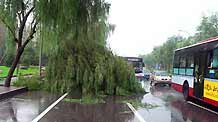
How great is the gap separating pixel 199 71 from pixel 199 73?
3.8 inches

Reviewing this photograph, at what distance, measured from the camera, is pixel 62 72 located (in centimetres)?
2333

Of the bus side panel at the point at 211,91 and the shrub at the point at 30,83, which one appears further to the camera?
the shrub at the point at 30,83

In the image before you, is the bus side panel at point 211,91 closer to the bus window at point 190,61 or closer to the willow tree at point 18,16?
the bus window at point 190,61

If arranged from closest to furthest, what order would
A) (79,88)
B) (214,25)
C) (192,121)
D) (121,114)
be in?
1. (192,121)
2. (121,114)
3. (79,88)
4. (214,25)

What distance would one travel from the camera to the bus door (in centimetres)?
1709

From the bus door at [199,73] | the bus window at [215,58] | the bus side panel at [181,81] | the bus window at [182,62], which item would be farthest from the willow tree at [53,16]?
the bus window at [215,58]

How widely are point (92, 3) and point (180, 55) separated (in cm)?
642

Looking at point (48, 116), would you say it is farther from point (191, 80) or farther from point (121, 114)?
point (191, 80)

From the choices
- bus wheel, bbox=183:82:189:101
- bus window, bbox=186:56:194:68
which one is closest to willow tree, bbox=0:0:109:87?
bus window, bbox=186:56:194:68

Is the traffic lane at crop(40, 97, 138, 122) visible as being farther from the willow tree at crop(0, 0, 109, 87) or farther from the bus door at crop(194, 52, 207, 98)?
the willow tree at crop(0, 0, 109, 87)

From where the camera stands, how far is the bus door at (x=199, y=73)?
1709 cm

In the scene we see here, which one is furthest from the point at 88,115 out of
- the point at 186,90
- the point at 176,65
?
the point at 176,65

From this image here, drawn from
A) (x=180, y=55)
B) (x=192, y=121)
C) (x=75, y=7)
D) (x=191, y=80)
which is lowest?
(x=192, y=121)

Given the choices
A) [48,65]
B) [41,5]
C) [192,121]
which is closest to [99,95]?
[48,65]
